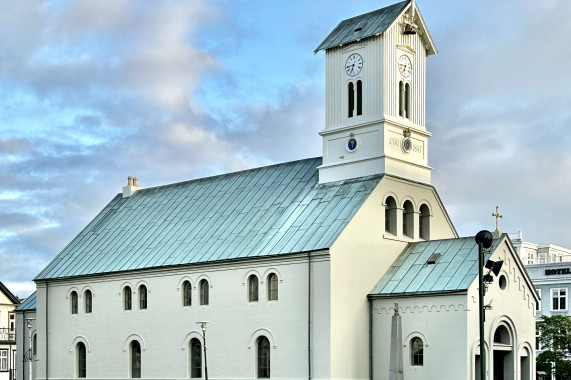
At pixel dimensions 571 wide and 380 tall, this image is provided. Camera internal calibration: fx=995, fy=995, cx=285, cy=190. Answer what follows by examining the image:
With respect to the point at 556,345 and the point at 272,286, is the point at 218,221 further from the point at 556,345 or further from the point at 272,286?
the point at 556,345

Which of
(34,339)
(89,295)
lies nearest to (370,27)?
(89,295)

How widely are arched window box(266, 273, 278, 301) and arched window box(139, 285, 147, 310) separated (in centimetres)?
1027

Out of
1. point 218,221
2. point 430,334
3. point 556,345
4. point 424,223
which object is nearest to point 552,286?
point 556,345

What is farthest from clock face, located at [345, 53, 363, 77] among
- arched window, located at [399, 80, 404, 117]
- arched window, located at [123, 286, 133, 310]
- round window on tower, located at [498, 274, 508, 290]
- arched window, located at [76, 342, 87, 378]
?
arched window, located at [76, 342, 87, 378]

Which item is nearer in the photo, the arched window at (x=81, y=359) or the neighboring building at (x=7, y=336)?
the arched window at (x=81, y=359)

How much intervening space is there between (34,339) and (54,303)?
6202 mm

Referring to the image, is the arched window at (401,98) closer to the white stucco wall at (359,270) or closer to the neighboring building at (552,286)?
the white stucco wall at (359,270)

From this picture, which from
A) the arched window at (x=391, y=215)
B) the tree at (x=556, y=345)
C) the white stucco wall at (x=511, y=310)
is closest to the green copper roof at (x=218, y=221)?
the arched window at (x=391, y=215)

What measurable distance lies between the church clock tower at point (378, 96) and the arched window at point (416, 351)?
9592 mm

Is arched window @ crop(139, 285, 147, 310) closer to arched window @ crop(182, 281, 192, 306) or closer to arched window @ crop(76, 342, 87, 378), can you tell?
arched window @ crop(182, 281, 192, 306)

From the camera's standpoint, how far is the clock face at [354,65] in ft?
182

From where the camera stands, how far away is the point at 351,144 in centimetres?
5525

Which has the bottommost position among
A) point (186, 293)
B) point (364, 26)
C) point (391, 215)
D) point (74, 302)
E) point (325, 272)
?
point (74, 302)

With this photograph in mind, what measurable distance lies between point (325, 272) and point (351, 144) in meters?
8.77
